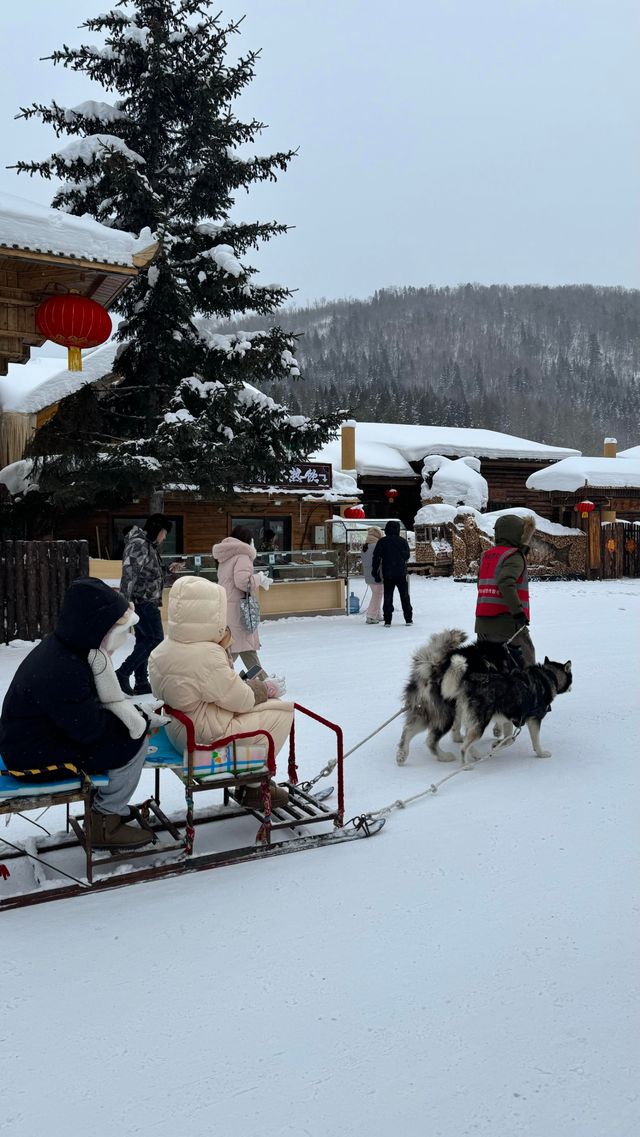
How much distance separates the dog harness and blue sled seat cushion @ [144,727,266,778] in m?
2.94

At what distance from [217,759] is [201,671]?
460 mm

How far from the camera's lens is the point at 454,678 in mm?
5445

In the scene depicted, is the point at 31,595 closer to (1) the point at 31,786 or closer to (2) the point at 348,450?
(1) the point at 31,786

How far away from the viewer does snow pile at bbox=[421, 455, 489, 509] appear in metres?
27.7

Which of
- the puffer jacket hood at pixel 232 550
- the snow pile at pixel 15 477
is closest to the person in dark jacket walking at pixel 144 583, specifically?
the puffer jacket hood at pixel 232 550

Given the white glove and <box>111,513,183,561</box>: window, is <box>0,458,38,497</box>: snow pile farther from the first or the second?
the white glove

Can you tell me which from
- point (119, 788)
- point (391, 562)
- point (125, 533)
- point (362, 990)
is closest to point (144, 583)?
point (119, 788)

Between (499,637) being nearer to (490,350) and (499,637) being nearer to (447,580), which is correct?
(447,580)

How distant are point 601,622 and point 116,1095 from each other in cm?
1247

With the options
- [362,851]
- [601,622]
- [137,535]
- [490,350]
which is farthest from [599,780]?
[490,350]

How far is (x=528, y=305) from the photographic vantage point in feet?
406

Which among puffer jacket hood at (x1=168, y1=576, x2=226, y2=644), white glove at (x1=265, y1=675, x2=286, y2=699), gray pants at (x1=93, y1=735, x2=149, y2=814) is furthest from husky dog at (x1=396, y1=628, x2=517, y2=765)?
gray pants at (x1=93, y1=735, x2=149, y2=814)

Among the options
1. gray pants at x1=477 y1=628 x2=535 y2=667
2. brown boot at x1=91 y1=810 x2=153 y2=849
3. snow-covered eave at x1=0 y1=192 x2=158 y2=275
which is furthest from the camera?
snow-covered eave at x1=0 y1=192 x2=158 y2=275

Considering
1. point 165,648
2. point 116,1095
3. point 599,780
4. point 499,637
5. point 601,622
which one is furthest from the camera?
point 601,622
